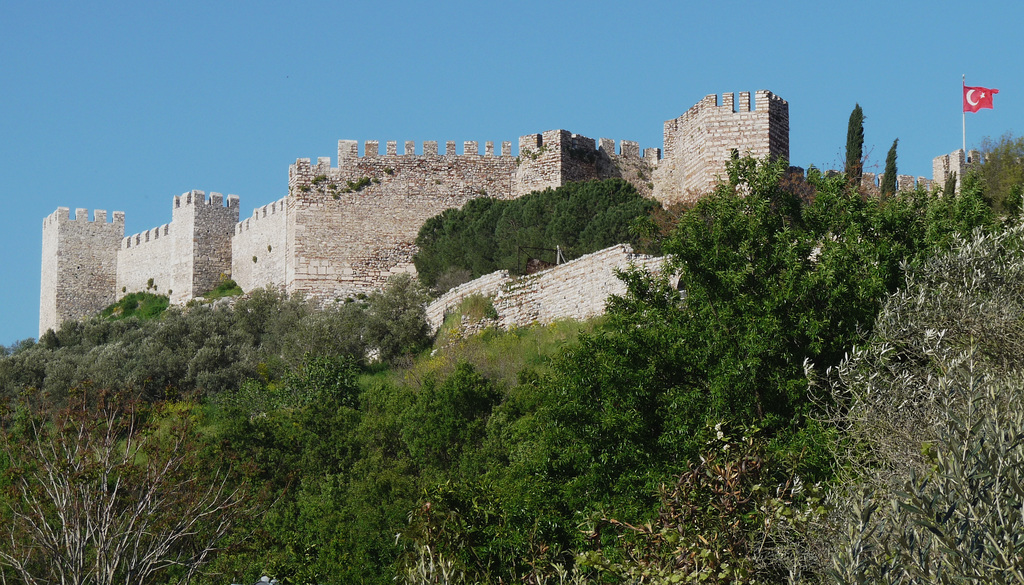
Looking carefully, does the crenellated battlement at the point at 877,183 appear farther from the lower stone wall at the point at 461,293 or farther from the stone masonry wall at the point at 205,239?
the stone masonry wall at the point at 205,239

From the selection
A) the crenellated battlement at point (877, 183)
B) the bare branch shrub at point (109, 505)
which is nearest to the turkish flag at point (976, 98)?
the crenellated battlement at point (877, 183)

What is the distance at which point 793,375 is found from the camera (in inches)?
535

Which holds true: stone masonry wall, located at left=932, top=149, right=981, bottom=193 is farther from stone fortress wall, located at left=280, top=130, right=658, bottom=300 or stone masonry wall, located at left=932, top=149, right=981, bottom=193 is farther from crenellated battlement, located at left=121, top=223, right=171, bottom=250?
crenellated battlement, located at left=121, top=223, right=171, bottom=250

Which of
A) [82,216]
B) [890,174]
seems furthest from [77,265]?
[890,174]

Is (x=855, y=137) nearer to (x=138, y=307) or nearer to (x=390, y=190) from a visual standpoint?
(x=390, y=190)

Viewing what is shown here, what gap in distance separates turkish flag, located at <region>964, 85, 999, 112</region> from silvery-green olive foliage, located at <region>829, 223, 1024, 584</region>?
1966 cm

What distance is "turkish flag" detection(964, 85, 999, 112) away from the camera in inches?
1235

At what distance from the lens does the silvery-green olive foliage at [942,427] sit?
651 cm

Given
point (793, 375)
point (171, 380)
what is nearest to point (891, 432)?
point (793, 375)

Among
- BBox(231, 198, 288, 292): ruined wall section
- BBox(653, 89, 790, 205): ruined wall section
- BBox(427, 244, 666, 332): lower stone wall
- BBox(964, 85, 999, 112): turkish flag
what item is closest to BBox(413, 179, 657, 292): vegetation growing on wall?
BBox(653, 89, 790, 205): ruined wall section

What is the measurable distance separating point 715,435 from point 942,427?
161 inches

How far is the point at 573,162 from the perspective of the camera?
107 feet

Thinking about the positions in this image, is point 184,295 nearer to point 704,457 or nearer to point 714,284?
point 714,284

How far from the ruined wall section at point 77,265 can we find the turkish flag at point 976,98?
101 ft
